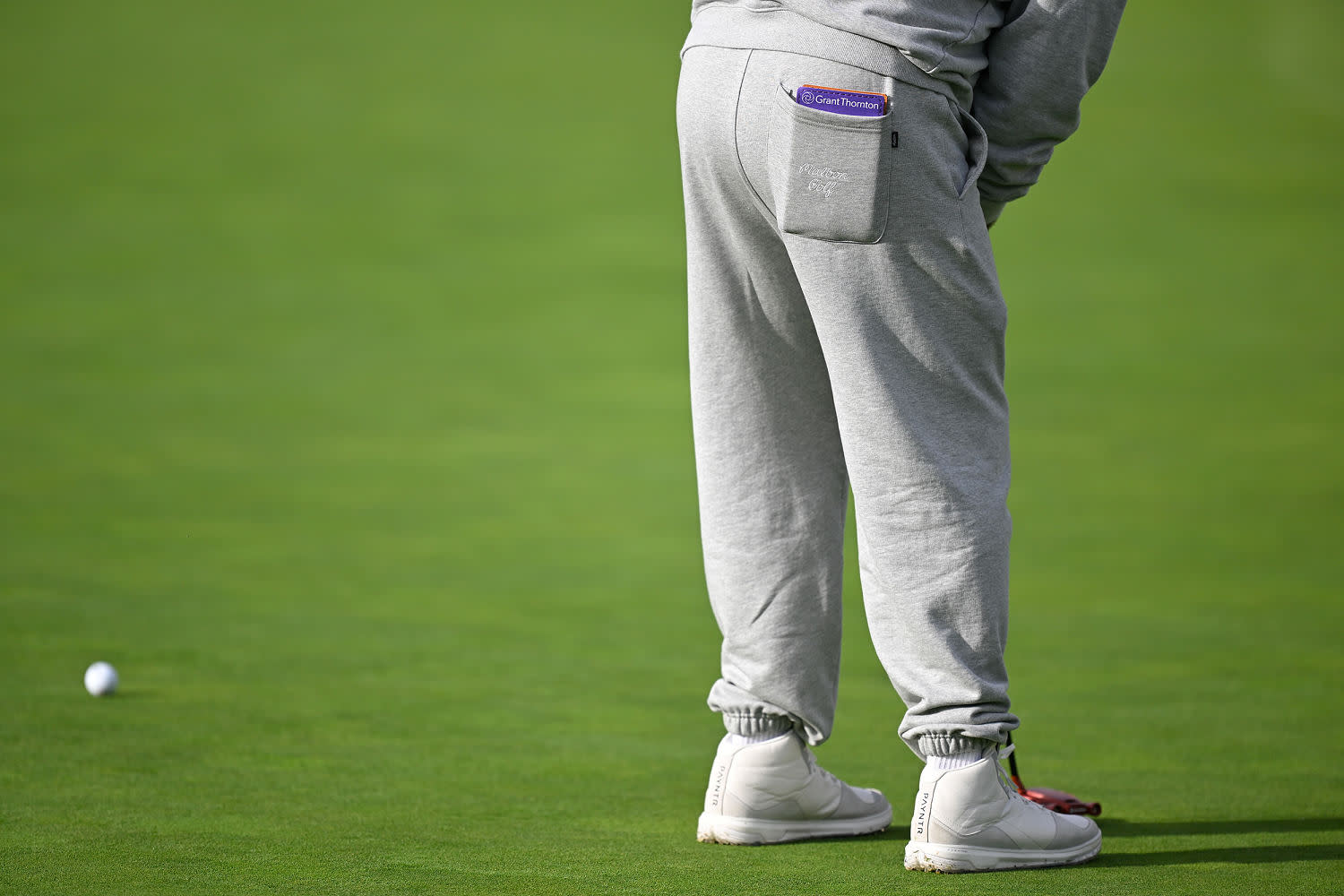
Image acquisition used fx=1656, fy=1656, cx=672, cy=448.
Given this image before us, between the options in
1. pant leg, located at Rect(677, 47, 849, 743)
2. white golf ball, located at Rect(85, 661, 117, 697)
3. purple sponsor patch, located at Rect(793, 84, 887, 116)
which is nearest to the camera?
purple sponsor patch, located at Rect(793, 84, 887, 116)

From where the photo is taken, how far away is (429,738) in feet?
7.89

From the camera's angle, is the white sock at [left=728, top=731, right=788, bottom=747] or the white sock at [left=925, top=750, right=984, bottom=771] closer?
the white sock at [left=925, top=750, right=984, bottom=771]

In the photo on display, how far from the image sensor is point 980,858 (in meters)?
1.81

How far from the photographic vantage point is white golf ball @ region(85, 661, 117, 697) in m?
2.61

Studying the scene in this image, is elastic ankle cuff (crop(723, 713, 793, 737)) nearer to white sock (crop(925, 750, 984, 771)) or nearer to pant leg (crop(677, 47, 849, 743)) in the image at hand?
pant leg (crop(677, 47, 849, 743))

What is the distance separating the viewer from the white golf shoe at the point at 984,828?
180 cm

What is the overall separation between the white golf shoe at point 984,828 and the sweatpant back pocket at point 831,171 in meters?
0.60

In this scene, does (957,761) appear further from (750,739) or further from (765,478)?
(765,478)

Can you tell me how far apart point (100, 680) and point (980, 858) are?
1474mm

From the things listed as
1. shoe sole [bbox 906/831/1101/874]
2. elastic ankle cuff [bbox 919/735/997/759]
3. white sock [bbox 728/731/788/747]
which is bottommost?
shoe sole [bbox 906/831/1101/874]

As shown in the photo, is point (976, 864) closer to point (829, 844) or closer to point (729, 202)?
point (829, 844)

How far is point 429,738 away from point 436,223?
6.87m

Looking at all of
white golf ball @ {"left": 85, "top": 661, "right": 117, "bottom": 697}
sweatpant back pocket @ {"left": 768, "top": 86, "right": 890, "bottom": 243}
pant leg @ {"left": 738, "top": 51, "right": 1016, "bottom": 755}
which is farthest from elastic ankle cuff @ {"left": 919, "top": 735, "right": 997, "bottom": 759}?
white golf ball @ {"left": 85, "top": 661, "right": 117, "bottom": 697}

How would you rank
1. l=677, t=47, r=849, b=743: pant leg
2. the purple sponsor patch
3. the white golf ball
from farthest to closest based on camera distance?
the white golf ball < l=677, t=47, r=849, b=743: pant leg < the purple sponsor patch
